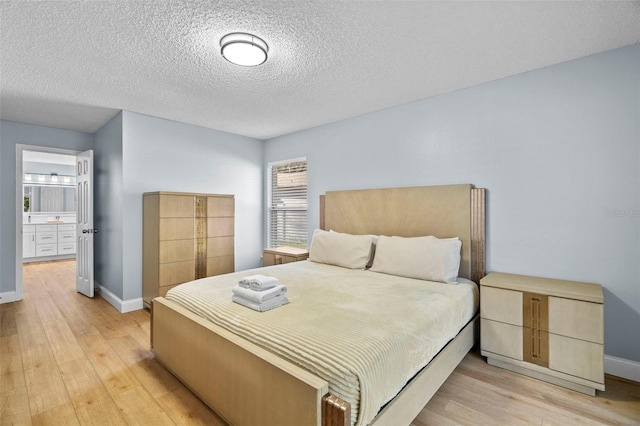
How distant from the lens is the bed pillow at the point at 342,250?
3211 millimetres

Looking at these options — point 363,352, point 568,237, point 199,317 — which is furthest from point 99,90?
point 568,237

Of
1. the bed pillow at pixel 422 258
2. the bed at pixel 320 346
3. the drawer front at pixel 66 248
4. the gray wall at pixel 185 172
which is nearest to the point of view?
the bed at pixel 320 346

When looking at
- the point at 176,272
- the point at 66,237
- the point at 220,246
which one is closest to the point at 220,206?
the point at 220,246

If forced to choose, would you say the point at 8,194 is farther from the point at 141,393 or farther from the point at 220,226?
the point at 141,393

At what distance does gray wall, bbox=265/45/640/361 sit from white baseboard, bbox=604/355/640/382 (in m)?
0.04

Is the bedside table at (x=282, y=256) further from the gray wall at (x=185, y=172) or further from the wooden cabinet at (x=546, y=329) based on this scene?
the wooden cabinet at (x=546, y=329)

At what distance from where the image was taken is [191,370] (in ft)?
6.59

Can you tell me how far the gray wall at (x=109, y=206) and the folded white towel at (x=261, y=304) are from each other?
8.48 ft

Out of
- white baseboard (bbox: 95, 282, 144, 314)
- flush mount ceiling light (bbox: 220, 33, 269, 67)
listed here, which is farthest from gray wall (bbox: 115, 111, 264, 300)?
flush mount ceiling light (bbox: 220, 33, 269, 67)

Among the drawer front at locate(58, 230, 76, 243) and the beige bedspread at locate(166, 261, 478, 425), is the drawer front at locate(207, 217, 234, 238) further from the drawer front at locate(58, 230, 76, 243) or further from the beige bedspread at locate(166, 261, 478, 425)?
the drawer front at locate(58, 230, 76, 243)

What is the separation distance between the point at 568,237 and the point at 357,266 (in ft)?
6.06

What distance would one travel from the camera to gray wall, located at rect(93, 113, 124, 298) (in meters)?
3.79

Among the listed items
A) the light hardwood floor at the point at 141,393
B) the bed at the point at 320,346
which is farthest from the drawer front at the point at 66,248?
the bed at the point at 320,346

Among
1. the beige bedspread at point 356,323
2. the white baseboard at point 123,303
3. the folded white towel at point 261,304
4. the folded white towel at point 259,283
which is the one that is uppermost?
the folded white towel at point 259,283
